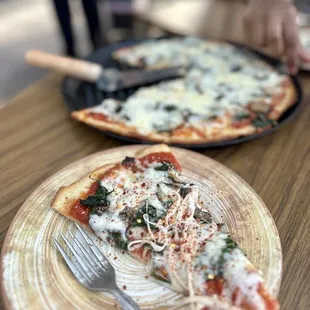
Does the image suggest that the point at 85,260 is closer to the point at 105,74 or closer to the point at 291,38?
the point at 105,74

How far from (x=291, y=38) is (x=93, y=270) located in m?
1.60

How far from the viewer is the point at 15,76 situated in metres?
4.22

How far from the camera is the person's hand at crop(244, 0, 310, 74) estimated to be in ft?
6.61

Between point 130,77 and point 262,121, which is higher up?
point 130,77

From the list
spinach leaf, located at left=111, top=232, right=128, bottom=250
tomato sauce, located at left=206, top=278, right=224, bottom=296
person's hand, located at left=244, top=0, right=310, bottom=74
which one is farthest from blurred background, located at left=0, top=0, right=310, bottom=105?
tomato sauce, located at left=206, top=278, right=224, bottom=296

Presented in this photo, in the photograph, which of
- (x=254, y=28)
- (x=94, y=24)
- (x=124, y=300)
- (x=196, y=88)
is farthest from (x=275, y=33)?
(x=94, y=24)

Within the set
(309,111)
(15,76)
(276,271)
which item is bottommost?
(15,76)

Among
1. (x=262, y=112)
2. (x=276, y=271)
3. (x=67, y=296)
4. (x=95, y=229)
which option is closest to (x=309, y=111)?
(x=262, y=112)

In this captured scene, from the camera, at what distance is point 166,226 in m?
1.12

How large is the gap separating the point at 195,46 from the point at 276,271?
175 cm

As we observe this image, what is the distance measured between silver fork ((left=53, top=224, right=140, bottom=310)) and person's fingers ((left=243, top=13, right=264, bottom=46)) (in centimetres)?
151

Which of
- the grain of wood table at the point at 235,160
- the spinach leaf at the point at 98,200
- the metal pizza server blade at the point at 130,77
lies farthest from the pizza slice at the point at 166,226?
the metal pizza server blade at the point at 130,77

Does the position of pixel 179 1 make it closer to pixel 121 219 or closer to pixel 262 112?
pixel 262 112

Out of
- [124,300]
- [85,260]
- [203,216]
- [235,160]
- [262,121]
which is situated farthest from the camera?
[262,121]
